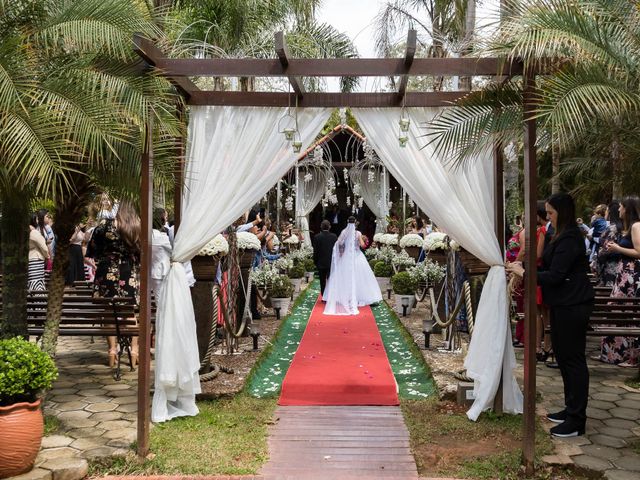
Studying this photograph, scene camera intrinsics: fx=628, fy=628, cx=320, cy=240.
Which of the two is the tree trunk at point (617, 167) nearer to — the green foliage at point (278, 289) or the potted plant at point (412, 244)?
the potted plant at point (412, 244)

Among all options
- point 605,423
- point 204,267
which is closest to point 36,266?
point 204,267

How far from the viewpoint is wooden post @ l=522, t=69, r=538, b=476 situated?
4.58 m

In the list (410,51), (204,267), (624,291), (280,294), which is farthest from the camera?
(280,294)

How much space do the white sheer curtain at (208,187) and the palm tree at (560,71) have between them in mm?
1553

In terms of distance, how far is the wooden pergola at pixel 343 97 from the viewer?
15.2 feet

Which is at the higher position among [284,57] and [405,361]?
[284,57]

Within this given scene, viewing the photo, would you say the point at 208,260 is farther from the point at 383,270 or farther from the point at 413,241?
the point at 383,270

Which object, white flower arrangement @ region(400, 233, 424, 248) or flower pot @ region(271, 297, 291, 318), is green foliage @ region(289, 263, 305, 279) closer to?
Answer: white flower arrangement @ region(400, 233, 424, 248)

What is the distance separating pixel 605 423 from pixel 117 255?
17.4 feet

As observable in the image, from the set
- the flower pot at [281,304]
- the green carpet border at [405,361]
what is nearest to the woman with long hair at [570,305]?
the green carpet border at [405,361]

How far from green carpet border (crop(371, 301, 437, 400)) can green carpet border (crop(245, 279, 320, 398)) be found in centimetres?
133

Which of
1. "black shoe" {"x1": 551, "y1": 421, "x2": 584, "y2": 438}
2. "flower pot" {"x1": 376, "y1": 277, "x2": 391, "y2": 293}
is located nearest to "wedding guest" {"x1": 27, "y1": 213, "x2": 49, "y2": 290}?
"flower pot" {"x1": 376, "y1": 277, "x2": 391, "y2": 293}

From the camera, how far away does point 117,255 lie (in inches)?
284

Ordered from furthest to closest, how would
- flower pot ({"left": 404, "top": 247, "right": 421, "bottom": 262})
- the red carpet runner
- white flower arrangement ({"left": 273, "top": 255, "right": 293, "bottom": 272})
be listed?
white flower arrangement ({"left": 273, "top": 255, "right": 293, "bottom": 272})
flower pot ({"left": 404, "top": 247, "right": 421, "bottom": 262})
the red carpet runner
